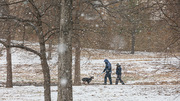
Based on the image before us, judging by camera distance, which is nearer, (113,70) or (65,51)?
(65,51)

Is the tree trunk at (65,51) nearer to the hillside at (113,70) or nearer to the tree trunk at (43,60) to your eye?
the tree trunk at (43,60)

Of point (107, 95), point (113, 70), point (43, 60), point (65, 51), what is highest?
point (65, 51)

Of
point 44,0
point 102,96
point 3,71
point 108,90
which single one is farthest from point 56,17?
point 3,71

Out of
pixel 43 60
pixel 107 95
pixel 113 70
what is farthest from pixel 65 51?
pixel 113 70

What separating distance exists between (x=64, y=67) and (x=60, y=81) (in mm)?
437

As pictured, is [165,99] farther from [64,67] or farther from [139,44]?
[139,44]

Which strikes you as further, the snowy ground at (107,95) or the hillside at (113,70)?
the hillside at (113,70)

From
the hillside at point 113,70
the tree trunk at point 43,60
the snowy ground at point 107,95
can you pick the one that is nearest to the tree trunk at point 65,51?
the tree trunk at point 43,60

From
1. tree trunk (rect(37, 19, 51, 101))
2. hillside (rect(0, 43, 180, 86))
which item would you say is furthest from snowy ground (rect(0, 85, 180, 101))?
tree trunk (rect(37, 19, 51, 101))

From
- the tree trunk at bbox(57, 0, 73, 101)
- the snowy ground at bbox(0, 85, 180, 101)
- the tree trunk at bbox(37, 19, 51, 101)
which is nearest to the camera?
the tree trunk at bbox(57, 0, 73, 101)

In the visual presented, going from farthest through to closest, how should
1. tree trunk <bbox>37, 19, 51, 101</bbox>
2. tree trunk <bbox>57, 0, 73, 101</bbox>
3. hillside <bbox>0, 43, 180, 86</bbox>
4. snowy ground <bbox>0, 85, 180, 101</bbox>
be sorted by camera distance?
hillside <bbox>0, 43, 180, 86</bbox> → snowy ground <bbox>0, 85, 180, 101</bbox> → tree trunk <bbox>37, 19, 51, 101</bbox> → tree trunk <bbox>57, 0, 73, 101</bbox>

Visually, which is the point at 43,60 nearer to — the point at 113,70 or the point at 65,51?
the point at 65,51

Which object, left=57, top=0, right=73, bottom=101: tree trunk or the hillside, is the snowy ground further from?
left=57, top=0, right=73, bottom=101: tree trunk

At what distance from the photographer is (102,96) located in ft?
37.6
